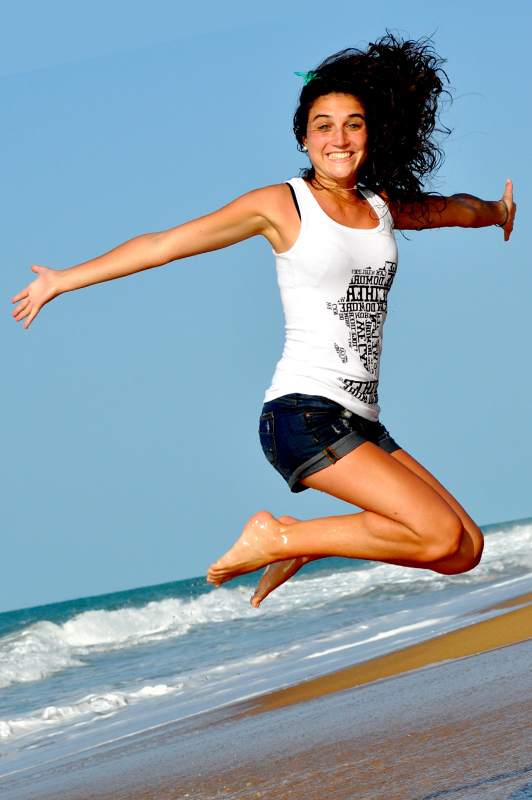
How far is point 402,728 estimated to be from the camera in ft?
14.6

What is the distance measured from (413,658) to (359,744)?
2.66 metres

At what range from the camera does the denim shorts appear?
3.41 meters

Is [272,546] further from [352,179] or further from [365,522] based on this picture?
[352,179]

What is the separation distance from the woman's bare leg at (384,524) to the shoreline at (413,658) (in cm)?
288

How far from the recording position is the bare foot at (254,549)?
370 centimetres

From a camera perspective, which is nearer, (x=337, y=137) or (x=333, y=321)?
(x=333, y=321)

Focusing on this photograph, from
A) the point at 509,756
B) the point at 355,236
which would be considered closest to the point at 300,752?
the point at 509,756

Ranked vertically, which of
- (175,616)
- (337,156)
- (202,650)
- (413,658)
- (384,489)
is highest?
(337,156)

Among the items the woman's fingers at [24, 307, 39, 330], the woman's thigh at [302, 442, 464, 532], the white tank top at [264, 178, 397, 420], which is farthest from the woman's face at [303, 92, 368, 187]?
the woman's fingers at [24, 307, 39, 330]

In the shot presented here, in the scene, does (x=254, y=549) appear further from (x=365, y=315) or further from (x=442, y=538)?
(x=365, y=315)

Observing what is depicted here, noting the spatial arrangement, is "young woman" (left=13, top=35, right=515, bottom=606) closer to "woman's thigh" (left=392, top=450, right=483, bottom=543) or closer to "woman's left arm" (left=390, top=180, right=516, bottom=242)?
"woman's thigh" (left=392, top=450, right=483, bottom=543)

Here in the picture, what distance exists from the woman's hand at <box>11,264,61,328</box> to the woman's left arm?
1.46m

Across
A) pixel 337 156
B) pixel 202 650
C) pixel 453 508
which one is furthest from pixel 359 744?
pixel 202 650

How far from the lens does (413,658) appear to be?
Answer: 22.6ft
